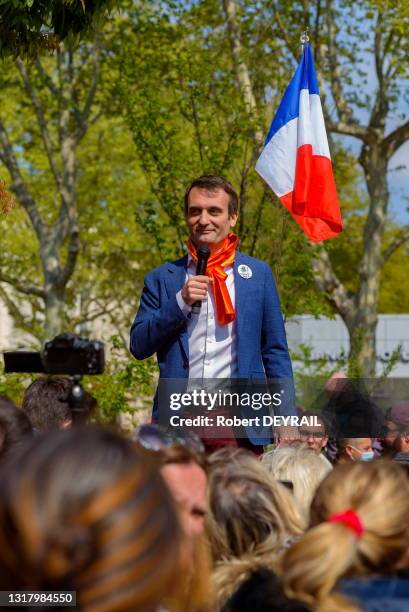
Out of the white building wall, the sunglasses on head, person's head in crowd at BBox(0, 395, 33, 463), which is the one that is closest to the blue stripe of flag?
person's head in crowd at BBox(0, 395, 33, 463)

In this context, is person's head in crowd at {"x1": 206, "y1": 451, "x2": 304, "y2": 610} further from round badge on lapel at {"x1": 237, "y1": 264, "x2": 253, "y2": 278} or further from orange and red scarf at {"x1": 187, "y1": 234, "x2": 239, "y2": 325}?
round badge on lapel at {"x1": 237, "y1": 264, "x2": 253, "y2": 278}

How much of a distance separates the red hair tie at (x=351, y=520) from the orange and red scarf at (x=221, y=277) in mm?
2241

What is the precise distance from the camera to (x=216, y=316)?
4.97m

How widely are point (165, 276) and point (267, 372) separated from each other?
60 centimetres

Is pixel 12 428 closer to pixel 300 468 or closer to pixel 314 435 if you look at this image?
pixel 300 468

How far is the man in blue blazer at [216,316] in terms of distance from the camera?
4.93 m

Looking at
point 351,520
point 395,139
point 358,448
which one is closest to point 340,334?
point 395,139

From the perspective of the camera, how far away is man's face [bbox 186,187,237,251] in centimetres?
498

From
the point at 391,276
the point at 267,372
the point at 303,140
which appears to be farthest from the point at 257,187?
the point at 391,276

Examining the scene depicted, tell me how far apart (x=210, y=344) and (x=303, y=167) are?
6.77 feet

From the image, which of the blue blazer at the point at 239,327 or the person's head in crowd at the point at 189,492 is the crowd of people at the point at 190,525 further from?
the blue blazer at the point at 239,327

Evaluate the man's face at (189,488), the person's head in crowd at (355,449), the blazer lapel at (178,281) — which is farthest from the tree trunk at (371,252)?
the man's face at (189,488)

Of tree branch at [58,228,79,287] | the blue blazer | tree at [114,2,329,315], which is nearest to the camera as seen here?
the blue blazer

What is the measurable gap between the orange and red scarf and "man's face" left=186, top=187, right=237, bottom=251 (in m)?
0.05
